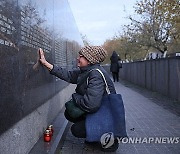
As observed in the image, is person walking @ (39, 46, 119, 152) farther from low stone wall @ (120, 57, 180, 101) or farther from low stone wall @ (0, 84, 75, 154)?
low stone wall @ (120, 57, 180, 101)

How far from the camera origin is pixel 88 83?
485cm

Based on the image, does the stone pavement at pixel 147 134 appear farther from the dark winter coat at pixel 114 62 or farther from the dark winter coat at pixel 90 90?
the dark winter coat at pixel 114 62

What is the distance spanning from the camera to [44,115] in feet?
19.0

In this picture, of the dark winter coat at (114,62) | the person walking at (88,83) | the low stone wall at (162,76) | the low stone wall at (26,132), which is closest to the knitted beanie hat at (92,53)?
the person walking at (88,83)

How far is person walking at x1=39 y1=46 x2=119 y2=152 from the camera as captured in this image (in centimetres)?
475

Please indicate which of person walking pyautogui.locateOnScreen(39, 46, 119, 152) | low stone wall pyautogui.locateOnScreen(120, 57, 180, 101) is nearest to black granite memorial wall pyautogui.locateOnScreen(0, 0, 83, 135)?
person walking pyautogui.locateOnScreen(39, 46, 119, 152)

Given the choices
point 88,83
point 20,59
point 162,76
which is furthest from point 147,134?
point 162,76

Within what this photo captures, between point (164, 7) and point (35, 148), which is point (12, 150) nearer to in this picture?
point (35, 148)

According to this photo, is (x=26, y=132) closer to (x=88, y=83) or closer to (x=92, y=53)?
(x=88, y=83)

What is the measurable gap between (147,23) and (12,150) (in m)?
27.7

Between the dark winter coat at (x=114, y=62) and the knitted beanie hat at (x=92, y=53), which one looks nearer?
the knitted beanie hat at (x=92, y=53)

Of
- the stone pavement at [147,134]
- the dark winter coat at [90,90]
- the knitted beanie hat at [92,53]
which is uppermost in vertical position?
the knitted beanie hat at [92,53]

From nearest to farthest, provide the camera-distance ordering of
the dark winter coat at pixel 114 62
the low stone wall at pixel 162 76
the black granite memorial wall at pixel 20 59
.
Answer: the black granite memorial wall at pixel 20 59
the low stone wall at pixel 162 76
the dark winter coat at pixel 114 62

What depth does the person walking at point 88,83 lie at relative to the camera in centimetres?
475
